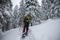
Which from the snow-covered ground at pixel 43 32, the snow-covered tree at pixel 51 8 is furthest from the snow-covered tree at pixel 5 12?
the snow-covered tree at pixel 51 8

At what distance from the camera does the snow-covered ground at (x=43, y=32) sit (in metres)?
3.60

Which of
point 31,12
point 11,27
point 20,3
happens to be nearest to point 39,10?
point 31,12

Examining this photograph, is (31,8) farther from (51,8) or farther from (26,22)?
(51,8)

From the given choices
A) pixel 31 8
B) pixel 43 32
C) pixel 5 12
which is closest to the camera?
pixel 43 32

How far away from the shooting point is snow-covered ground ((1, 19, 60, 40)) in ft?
11.8

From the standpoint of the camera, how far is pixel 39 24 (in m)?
3.68

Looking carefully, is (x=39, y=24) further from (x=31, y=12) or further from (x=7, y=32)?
(x=7, y=32)

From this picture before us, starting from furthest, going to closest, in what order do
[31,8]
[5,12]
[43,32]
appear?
[5,12] < [31,8] < [43,32]

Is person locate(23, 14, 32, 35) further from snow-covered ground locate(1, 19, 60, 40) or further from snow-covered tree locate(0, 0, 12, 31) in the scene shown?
snow-covered tree locate(0, 0, 12, 31)

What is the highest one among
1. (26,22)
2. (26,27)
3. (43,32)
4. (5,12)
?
(5,12)

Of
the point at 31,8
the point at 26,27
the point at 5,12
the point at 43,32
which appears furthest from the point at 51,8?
the point at 5,12

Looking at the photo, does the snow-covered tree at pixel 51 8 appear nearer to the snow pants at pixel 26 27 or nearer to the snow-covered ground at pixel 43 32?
the snow-covered ground at pixel 43 32

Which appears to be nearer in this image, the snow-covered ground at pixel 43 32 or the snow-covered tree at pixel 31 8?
the snow-covered ground at pixel 43 32

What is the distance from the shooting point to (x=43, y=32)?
3.67 metres
